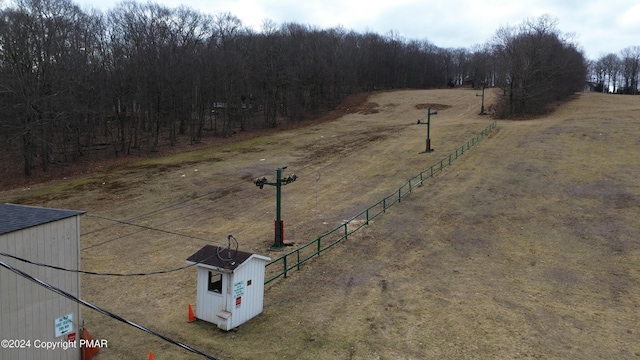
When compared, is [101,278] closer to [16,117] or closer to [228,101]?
[16,117]

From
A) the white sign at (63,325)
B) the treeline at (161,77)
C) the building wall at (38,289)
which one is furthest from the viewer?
the treeline at (161,77)

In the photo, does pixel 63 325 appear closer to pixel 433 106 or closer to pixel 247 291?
pixel 247 291

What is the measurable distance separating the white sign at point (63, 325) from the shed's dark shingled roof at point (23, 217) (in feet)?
7.91

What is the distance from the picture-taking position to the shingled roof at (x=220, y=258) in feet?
41.0

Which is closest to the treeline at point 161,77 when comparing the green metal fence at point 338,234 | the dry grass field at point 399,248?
the dry grass field at point 399,248

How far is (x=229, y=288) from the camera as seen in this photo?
12492 mm

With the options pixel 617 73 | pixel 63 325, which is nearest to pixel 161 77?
pixel 63 325

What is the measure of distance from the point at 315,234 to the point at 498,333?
10.2 m

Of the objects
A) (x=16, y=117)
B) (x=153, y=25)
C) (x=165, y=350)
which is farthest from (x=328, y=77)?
(x=165, y=350)

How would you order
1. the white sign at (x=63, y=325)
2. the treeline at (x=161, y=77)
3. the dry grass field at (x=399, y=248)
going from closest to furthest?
the white sign at (x=63, y=325)
the dry grass field at (x=399, y=248)
the treeline at (x=161, y=77)

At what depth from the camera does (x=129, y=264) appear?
17922mm

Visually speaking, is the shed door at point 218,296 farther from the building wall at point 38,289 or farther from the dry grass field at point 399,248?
the building wall at point 38,289

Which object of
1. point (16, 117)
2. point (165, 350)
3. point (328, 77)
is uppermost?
point (328, 77)
